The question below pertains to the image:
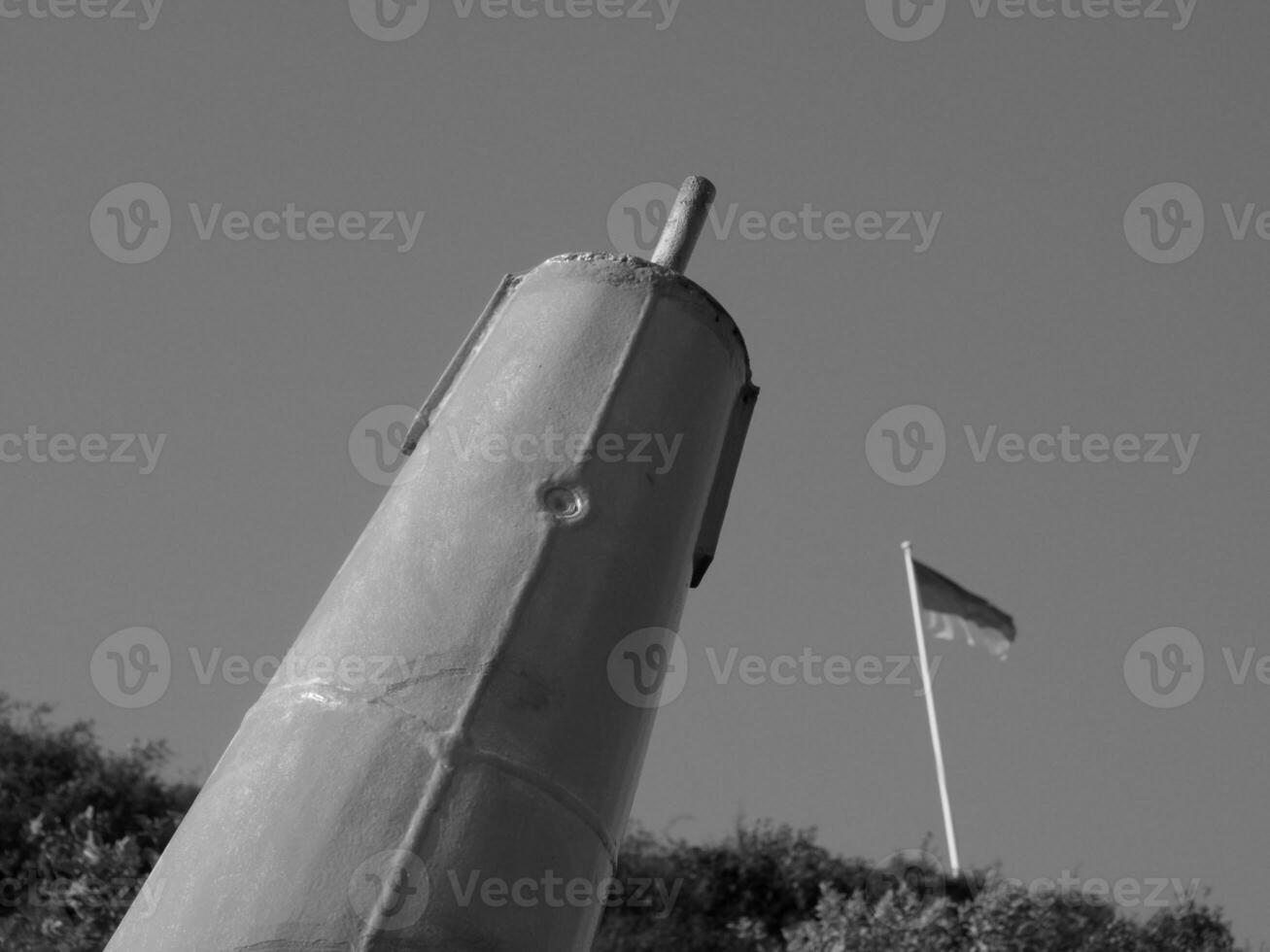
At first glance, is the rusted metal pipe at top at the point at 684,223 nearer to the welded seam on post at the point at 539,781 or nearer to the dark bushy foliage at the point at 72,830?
the welded seam on post at the point at 539,781

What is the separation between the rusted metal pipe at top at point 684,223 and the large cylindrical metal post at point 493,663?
0.36 m

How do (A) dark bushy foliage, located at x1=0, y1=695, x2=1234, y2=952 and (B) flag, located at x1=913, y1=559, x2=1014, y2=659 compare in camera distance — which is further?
(B) flag, located at x1=913, y1=559, x2=1014, y2=659

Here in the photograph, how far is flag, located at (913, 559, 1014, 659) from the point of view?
69.5 feet

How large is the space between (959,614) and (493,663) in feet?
60.5

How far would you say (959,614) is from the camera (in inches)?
842

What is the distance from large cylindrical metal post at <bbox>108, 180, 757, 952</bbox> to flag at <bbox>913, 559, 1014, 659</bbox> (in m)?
16.9

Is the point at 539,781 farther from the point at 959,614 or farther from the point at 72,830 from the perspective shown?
the point at 959,614

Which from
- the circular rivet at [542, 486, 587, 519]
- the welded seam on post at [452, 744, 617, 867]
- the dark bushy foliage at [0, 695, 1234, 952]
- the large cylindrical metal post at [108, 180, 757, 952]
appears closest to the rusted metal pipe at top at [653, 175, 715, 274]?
the large cylindrical metal post at [108, 180, 757, 952]

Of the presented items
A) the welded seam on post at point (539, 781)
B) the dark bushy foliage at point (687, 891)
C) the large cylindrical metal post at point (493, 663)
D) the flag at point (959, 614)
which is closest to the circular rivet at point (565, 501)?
the large cylindrical metal post at point (493, 663)

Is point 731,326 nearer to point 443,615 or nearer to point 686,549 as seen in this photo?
point 686,549

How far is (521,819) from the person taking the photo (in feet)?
11.2

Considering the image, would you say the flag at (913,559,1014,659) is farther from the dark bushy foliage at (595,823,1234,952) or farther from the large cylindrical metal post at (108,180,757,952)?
the large cylindrical metal post at (108,180,757,952)

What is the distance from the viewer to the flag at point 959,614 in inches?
834

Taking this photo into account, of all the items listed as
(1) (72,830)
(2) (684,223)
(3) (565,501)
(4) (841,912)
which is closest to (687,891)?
(4) (841,912)
